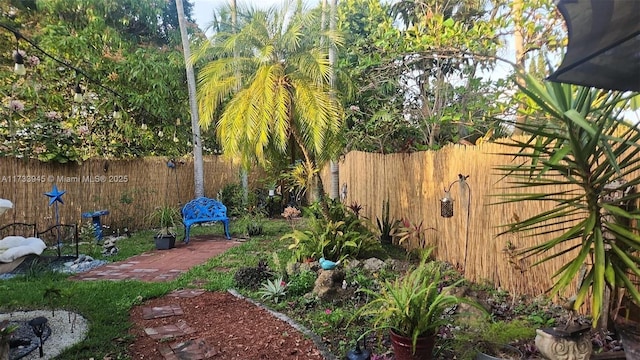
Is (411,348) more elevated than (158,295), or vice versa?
(411,348)

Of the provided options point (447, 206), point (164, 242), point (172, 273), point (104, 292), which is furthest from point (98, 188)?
point (447, 206)

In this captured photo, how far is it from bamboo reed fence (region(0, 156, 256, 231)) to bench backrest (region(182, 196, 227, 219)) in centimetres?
158

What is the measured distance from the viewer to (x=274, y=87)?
599cm

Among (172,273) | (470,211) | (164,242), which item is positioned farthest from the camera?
(164,242)

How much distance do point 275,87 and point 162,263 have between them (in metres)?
3.24

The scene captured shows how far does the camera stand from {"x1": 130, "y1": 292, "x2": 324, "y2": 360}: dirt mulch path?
119 inches

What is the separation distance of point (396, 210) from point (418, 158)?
1.19 m

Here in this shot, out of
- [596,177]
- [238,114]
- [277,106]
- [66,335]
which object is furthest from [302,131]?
[596,177]

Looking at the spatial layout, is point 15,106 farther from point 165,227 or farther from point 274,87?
point 274,87

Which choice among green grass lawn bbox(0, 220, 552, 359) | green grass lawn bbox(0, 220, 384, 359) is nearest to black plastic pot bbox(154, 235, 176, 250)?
green grass lawn bbox(0, 220, 384, 359)

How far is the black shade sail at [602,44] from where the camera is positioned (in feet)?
3.80

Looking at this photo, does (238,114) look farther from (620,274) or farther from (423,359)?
(620,274)

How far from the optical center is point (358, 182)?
8.47 m

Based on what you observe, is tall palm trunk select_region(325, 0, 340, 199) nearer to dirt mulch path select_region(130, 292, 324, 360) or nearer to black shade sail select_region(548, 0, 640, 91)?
dirt mulch path select_region(130, 292, 324, 360)
